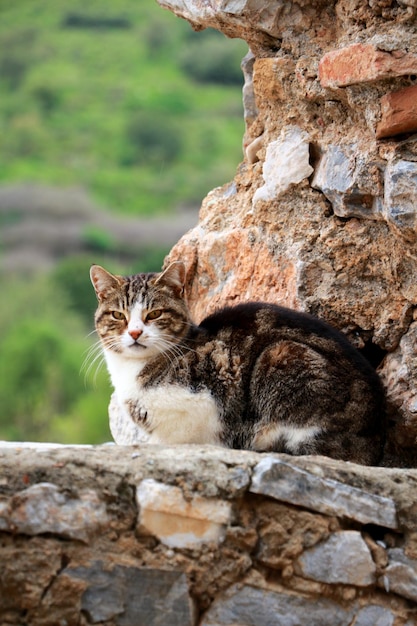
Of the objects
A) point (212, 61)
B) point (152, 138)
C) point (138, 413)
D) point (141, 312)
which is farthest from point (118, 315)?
point (152, 138)

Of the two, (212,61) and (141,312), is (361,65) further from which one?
(212,61)

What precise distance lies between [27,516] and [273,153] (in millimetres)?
2245

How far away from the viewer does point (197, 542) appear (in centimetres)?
313

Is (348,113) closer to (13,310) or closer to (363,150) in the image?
(363,150)

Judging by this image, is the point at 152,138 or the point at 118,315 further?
the point at 152,138

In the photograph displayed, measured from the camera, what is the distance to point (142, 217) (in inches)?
1284

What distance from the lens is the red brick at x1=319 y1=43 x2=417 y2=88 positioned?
3.81 metres

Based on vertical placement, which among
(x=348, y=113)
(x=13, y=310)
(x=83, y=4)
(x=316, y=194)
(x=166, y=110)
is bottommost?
(x=13, y=310)

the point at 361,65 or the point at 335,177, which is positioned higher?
the point at 361,65

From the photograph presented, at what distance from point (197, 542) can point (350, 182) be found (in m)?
1.72

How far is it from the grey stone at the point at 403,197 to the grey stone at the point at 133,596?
1.61 metres

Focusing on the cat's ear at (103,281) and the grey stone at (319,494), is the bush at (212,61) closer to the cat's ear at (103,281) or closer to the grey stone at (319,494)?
the cat's ear at (103,281)

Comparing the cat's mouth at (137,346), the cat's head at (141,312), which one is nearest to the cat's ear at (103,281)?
the cat's head at (141,312)

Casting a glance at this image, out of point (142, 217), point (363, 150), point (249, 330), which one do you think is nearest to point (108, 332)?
point (249, 330)
